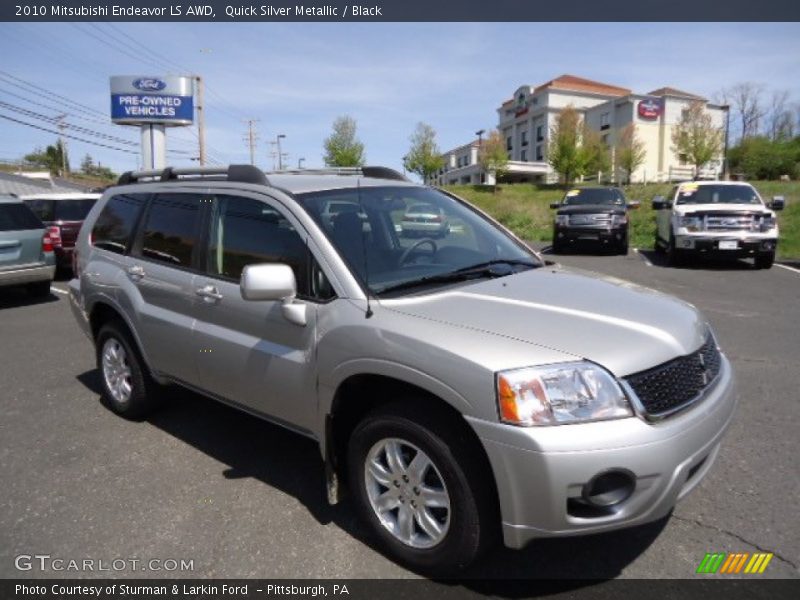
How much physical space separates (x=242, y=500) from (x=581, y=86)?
90.4 metres

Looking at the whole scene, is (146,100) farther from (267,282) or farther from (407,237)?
(267,282)

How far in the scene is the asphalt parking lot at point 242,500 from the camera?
9.03 ft

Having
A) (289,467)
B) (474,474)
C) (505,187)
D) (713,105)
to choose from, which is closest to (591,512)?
(474,474)

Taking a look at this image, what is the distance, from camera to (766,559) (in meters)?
2.70

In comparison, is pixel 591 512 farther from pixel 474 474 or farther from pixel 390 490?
pixel 390 490

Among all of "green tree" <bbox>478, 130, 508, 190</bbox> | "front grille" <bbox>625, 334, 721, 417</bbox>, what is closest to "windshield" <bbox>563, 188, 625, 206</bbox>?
"front grille" <bbox>625, 334, 721, 417</bbox>

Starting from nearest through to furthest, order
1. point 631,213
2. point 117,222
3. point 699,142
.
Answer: point 117,222
point 631,213
point 699,142

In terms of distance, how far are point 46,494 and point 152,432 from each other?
0.94m

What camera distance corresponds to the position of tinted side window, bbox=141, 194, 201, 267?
385 cm

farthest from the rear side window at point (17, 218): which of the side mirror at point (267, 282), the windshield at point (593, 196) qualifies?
the windshield at point (593, 196)

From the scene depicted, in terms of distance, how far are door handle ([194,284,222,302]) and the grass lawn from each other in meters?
15.5

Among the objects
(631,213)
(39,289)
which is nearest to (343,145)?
(631,213)

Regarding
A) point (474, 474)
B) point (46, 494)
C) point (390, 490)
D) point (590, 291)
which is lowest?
→ point (46, 494)

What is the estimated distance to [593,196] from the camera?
17.0 meters
